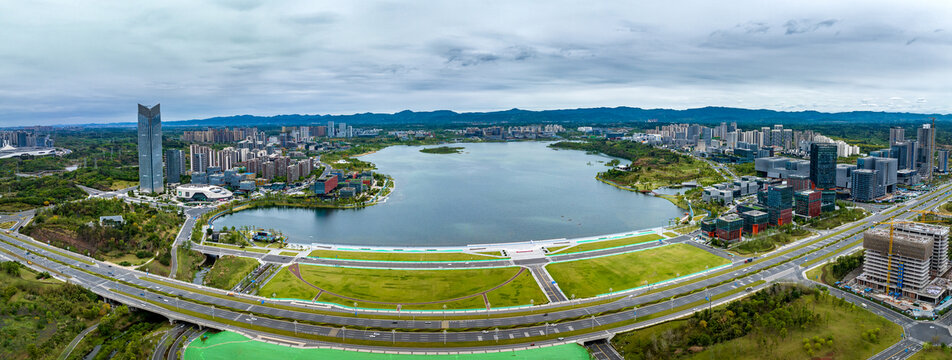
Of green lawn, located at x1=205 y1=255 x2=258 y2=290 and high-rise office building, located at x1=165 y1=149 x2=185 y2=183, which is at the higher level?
high-rise office building, located at x1=165 y1=149 x2=185 y2=183

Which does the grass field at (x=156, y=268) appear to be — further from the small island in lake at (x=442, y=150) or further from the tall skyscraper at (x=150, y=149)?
the small island in lake at (x=442, y=150)

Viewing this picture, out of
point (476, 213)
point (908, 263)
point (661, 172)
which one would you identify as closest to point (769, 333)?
point (908, 263)

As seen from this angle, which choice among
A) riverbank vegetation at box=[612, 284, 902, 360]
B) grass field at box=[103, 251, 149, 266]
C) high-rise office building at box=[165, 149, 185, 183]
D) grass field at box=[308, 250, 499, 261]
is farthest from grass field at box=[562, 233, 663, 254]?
high-rise office building at box=[165, 149, 185, 183]

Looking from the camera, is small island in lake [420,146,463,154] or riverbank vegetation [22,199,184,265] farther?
small island in lake [420,146,463,154]

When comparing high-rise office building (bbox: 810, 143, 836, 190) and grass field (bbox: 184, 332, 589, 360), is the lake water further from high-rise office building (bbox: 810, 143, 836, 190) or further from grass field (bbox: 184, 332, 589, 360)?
high-rise office building (bbox: 810, 143, 836, 190)

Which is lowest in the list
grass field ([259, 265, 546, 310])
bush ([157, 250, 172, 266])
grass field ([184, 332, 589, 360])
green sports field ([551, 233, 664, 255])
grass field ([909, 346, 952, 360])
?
grass field ([184, 332, 589, 360])

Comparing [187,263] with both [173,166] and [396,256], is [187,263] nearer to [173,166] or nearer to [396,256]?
[396,256]

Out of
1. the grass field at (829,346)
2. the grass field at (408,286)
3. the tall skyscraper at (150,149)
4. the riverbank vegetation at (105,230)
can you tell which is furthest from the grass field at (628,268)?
the tall skyscraper at (150,149)
